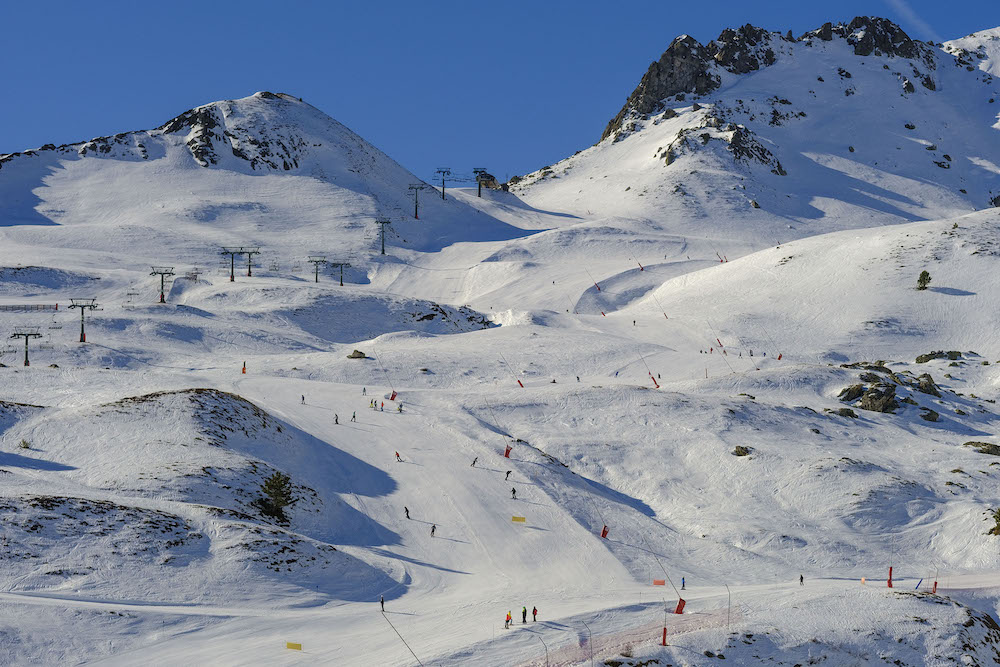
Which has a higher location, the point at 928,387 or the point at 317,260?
the point at 317,260

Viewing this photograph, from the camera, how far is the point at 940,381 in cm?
8719

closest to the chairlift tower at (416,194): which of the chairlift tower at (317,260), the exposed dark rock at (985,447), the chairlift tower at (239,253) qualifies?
the chairlift tower at (317,260)

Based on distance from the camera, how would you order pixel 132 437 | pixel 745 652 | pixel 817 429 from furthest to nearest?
pixel 817 429 < pixel 132 437 < pixel 745 652

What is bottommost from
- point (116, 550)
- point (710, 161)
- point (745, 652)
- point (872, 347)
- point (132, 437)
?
point (745, 652)

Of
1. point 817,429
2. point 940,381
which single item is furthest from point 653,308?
point 817,429

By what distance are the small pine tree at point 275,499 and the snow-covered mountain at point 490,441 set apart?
0.49 meters

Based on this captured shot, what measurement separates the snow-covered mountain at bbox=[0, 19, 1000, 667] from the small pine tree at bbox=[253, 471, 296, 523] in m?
0.49

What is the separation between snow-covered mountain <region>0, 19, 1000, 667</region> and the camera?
4009 cm

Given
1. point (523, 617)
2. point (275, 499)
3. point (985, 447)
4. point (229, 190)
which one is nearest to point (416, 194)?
point (229, 190)

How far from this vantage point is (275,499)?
50.6 meters

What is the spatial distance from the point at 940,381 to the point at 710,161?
105 metres

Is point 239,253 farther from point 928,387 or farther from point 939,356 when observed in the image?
point 939,356

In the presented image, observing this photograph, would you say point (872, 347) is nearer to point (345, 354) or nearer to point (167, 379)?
point (345, 354)

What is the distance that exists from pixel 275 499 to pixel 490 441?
751 inches
